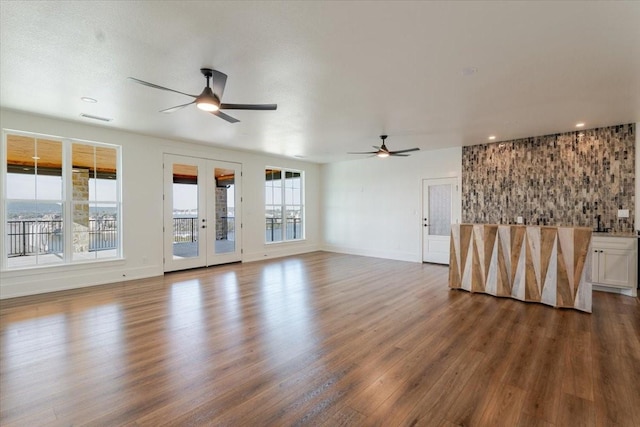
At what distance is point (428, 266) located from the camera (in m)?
7.16

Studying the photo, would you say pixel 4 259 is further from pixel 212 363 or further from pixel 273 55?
pixel 273 55

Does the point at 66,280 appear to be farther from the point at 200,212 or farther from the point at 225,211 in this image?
the point at 225,211

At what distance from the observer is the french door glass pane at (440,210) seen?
7.33 m

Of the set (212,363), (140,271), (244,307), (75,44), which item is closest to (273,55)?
(75,44)

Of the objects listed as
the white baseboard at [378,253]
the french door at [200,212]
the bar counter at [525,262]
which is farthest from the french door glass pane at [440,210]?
the french door at [200,212]

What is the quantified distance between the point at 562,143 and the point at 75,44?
7420 mm

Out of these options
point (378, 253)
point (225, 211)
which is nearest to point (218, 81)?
point (225, 211)

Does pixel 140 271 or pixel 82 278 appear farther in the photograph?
pixel 140 271

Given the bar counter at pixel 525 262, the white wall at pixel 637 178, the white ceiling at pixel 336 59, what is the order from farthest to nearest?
1. the white wall at pixel 637 178
2. the bar counter at pixel 525 262
3. the white ceiling at pixel 336 59

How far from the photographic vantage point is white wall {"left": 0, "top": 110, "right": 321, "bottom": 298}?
488 centimetres

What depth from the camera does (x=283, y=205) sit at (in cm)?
899

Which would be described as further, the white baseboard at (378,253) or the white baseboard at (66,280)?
the white baseboard at (378,253)

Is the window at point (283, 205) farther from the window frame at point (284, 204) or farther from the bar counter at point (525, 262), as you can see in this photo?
the bar counter at point (525, 262)

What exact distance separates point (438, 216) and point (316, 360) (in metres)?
5.71
